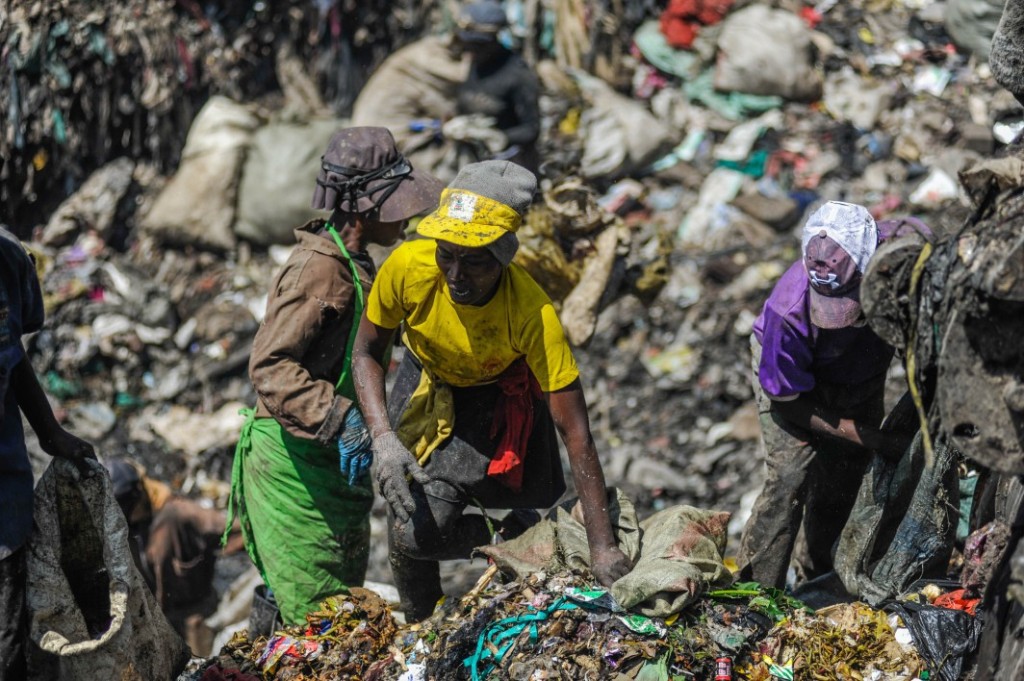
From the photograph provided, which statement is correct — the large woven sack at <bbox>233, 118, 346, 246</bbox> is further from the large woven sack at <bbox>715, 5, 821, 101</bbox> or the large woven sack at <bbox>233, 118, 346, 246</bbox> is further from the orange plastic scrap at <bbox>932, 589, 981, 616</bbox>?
the orange plastic scrap at <bbox>932, 589, 981, 616</bbox>

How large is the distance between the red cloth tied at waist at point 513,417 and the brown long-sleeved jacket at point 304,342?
50cm

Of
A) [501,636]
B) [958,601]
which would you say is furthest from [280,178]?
[958,601]

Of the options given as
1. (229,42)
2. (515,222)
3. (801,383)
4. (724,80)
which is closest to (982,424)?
(801,383)

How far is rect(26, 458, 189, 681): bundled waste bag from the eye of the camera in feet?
10.5

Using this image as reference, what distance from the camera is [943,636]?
319cm

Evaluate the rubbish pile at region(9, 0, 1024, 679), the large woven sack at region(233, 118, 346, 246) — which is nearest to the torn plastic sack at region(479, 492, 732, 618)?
the rubbish pile at region(9, 0, 1024, 679)

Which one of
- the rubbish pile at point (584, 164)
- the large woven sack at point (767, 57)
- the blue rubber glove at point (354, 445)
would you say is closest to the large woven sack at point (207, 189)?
the rubbish pile at point (584, 164)

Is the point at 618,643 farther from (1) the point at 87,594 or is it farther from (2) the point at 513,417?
(1) the point at 87,594

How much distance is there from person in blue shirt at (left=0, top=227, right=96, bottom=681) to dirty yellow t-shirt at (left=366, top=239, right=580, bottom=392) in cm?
99

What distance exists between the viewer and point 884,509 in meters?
3.62

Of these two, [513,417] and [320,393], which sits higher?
[320,393]

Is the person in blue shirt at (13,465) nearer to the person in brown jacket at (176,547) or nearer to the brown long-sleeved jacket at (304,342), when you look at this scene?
the brown long-sleeved jacket at (304,342)

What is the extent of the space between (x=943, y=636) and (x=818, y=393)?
2.89ft

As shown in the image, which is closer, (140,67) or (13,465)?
(13,465)
